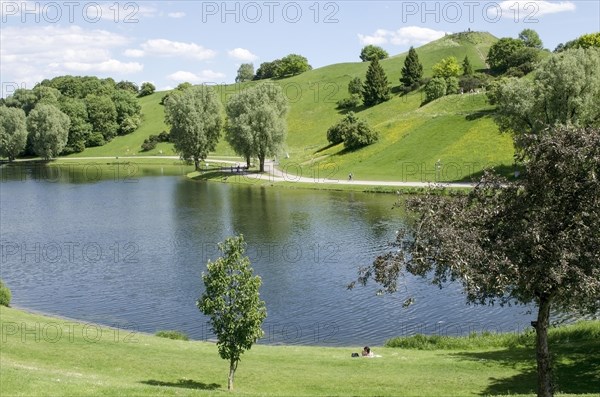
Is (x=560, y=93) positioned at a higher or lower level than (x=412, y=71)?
lower

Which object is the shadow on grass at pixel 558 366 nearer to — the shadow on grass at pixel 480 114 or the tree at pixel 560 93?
the tree at pixel 560 93

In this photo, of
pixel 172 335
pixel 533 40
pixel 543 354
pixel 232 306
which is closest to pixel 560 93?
pixel 172 335

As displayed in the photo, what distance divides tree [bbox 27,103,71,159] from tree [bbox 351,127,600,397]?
168m

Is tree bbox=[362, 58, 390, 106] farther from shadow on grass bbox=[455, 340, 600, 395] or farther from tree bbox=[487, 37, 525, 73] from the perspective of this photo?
shadow on grass bbox=[455, 340, 600, 395]

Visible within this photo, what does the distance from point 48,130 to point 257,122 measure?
82603 mm

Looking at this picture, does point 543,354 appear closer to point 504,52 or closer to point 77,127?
point 504,52

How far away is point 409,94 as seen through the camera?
521 feet

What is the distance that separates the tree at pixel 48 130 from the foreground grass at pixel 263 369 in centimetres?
14794

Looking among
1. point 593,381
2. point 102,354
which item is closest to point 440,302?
point 593,381

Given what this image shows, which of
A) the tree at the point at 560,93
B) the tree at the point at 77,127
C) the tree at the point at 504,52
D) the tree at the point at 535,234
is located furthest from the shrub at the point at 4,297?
the tree at the point at 77,127

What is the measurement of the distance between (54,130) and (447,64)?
112 m

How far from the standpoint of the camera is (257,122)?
11744 cm

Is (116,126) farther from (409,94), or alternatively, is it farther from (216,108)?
(409,94)

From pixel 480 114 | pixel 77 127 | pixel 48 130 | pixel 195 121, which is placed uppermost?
pixel 77 127
